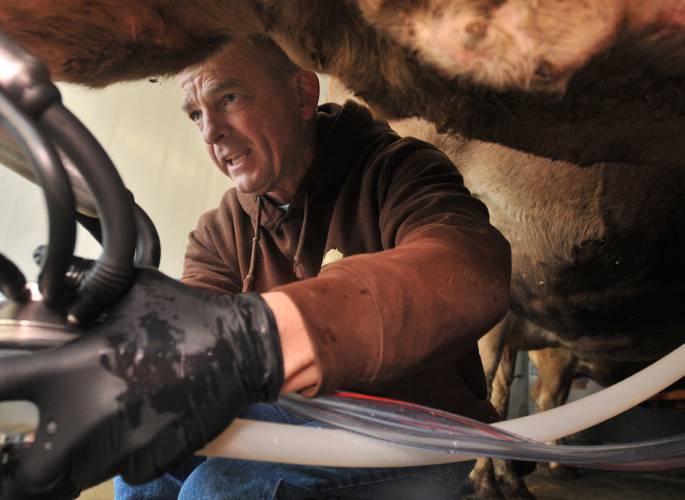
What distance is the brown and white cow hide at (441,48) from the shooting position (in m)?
0.45

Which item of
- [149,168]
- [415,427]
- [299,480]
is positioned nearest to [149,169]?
[149,168]

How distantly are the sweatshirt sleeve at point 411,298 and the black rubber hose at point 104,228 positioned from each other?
0.43 feet

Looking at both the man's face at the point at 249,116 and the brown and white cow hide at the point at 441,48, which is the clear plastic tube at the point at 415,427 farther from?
the man's face at the point at 249,116

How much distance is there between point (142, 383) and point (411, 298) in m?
0.23

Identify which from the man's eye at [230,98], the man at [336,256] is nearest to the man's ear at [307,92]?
the man at [336,256]

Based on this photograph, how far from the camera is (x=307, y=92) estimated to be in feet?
3.26

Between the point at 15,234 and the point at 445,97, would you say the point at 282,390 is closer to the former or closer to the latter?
the point at 445,97

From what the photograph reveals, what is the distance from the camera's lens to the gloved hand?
37 cm

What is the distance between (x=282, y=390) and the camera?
1.50 ft

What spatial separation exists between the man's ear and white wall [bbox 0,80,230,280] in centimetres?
130

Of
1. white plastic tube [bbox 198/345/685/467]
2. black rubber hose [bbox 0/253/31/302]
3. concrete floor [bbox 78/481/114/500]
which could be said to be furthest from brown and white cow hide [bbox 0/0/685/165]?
concrete floor [bbox 78/481/114/500]

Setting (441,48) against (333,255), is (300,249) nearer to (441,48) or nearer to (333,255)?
(333,255)

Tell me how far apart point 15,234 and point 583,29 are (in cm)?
195

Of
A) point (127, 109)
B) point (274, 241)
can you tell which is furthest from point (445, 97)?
point (127, 109)
